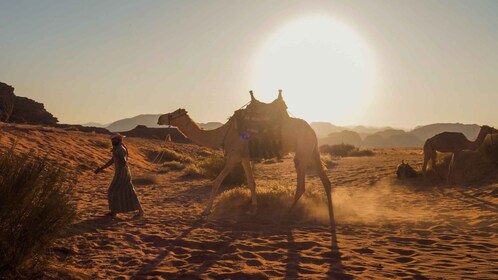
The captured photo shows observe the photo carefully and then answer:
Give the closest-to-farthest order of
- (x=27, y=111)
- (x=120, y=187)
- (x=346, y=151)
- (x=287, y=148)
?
(x=120, y=187)
(x=287, y=148)
(x=346, y=151)
(x=27, y=111)

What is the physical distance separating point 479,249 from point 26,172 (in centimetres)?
664

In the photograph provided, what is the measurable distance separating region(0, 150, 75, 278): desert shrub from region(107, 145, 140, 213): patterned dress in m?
3.43

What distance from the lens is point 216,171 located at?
16844 mm

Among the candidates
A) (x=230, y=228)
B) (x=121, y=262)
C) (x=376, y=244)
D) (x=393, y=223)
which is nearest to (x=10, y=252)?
(x=121, y=262)

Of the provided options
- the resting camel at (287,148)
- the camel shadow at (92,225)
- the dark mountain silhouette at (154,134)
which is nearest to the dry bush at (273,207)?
the resting camel at (287,148)

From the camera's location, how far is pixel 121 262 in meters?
5.41

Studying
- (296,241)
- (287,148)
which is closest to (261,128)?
(287,148)

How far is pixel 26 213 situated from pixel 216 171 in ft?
41.2

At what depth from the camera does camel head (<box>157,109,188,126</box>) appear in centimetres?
954

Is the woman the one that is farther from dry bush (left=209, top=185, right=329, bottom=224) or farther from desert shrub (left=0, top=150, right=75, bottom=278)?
desert shrub (left=0, top=150, right=75, bottom=278)

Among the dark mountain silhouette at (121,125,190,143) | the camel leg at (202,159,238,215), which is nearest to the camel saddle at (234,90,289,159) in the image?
the camel leg at (202,159,238,215)

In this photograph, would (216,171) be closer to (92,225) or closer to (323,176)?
(323,176)

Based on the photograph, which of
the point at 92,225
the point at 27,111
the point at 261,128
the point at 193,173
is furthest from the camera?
the point at 27,111

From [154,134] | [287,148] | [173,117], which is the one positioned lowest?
[287,148]
